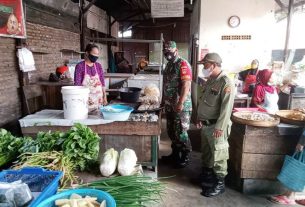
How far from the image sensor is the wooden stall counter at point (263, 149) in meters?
3.25

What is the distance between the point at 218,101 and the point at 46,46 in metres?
4.33

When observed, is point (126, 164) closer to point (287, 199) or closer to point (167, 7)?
point (287, 199)

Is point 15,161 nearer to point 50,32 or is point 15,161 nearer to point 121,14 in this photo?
point 50,32

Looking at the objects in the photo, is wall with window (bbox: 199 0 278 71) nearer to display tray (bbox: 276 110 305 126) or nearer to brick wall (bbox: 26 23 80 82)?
display tray (bbox: 276 110 305 126)

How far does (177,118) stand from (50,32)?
156 inches

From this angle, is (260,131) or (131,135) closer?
(131,135)

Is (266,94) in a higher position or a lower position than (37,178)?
higher

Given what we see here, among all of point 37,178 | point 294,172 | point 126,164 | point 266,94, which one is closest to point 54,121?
point 126,164

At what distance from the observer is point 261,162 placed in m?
3.32

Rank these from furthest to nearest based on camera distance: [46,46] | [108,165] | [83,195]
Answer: [46,46]
[108,165]
[83,195]

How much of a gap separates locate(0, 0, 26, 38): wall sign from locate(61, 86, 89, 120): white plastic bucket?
2.30 meters

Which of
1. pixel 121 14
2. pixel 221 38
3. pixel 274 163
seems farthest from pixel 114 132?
pixel 121 14

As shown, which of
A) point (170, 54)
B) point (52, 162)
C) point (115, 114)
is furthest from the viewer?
point (170, 54)

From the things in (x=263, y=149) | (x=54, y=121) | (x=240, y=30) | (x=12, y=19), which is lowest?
(x=263, y=149)
